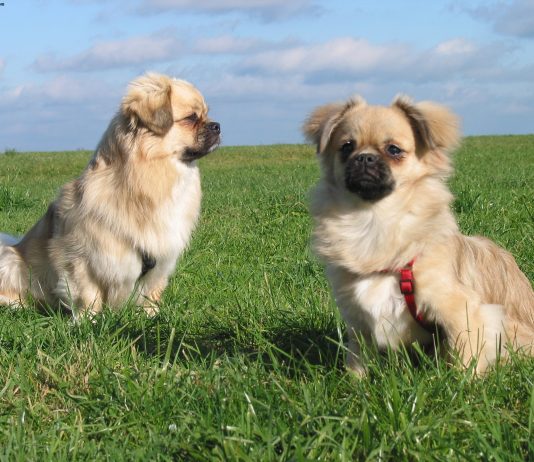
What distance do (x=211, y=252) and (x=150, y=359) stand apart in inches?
114

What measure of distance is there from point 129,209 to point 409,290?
2.31m

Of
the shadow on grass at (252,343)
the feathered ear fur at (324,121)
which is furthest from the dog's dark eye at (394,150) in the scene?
the shadow on grass at (252,343)

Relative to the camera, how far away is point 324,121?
11.9 feet

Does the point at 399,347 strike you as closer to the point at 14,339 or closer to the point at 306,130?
the point at 306,130

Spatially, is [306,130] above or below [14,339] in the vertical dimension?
above

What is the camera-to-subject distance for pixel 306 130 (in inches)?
146

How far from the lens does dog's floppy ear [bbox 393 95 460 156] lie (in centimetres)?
335

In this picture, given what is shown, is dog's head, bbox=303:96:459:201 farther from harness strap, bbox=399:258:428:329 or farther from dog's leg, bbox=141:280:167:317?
dog's leg, bbox=141:280:167:317

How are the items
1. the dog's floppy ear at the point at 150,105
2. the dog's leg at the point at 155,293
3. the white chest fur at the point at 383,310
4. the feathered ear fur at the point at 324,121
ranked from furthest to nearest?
the dog's floppy ear at the point at 150,105, the dog's leg at the point at 155,293, the feathered ear fur at the point at 324,121, the white chest fur at the point at 383,310

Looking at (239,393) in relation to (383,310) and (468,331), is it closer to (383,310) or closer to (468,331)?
(383,310)

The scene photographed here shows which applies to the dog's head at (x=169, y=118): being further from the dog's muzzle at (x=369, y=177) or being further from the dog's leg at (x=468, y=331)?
the dog's leg at (x=468, y=331)

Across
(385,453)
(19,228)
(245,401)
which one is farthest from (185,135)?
(19,228)

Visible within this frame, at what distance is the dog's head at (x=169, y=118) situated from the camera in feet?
15.6

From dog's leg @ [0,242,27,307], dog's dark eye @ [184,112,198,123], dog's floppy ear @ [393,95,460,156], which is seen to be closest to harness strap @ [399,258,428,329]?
dog's floppy ear @ [393,95,460,156]
